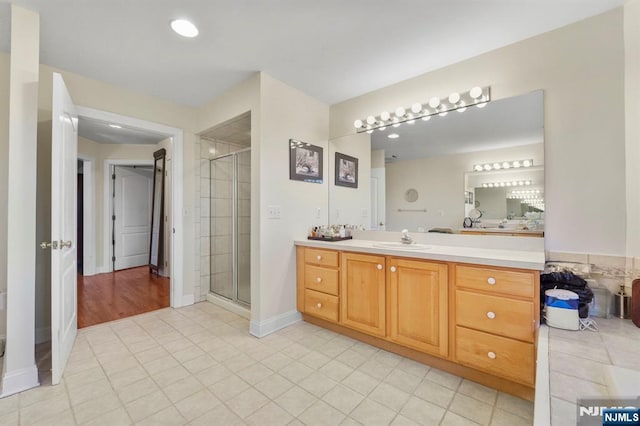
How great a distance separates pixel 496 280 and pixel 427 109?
1.55 metres

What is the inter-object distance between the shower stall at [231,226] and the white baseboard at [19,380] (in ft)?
5.43

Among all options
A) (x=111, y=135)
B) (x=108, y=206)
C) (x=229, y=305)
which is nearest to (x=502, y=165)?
(x=229, y=305)

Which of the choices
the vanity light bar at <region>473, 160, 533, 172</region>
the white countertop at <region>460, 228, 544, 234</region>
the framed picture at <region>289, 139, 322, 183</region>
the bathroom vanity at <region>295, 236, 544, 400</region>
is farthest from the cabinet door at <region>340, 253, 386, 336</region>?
the vanity light bar at <region>473, 160, 533, 172</region>

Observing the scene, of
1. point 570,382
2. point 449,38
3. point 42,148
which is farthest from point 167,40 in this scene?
point 570,382

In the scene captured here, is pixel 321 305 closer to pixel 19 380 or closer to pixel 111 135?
pixel 19 380

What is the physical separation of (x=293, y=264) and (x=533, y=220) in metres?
2.05

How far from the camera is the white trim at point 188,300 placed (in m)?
3.26

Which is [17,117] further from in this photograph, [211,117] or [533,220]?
[533,220]

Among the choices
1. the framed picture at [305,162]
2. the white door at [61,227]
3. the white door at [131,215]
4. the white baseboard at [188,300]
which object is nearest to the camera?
the white door at [61,227]

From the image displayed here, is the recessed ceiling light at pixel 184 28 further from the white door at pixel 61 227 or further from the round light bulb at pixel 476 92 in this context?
the round light bulb at pixel 476 92

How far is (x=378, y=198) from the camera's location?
2828mm

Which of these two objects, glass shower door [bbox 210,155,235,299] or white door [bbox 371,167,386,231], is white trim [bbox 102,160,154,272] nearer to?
glass shower door [bbox 210,155,235,299]

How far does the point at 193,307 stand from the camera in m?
3.23

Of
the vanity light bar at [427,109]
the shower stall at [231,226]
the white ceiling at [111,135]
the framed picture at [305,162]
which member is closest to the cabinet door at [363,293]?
the framed picture at [305,162]
